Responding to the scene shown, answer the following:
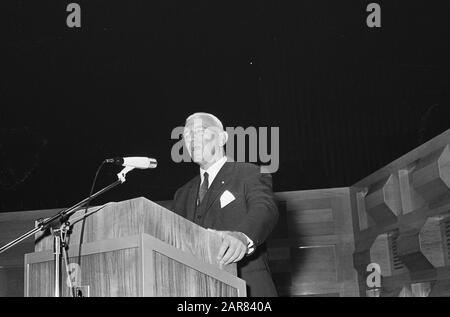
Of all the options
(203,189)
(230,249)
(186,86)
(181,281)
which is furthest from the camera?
(186,86)

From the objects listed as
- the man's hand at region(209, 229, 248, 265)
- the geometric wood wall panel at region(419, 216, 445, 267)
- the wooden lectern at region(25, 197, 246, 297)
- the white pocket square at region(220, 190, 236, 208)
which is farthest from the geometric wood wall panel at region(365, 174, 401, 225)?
the wooden lectern at region(25, 197, 246, 297)

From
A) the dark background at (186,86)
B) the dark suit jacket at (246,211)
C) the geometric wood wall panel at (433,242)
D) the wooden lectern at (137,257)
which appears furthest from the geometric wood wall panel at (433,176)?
the wooden lectern at (137,257)

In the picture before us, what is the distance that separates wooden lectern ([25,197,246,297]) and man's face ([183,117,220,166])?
2.30ft

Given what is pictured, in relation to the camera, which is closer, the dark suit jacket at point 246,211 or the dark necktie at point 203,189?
the dark suit jacket at point 246,211

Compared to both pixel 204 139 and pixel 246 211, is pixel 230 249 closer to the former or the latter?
pixel 246 211

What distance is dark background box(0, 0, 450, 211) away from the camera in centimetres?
447

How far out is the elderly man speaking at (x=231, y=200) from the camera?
2143 mm

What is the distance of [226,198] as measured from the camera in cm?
228

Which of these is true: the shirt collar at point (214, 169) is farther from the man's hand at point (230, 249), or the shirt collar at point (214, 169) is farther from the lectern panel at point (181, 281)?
the lectern panel at point (181, 281)

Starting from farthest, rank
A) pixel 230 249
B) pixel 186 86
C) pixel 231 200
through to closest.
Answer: pixel 186 86, pixel 231 200, pixel 230 249

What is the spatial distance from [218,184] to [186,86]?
2444 mm

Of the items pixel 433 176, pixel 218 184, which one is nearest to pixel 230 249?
pixel 218 184
